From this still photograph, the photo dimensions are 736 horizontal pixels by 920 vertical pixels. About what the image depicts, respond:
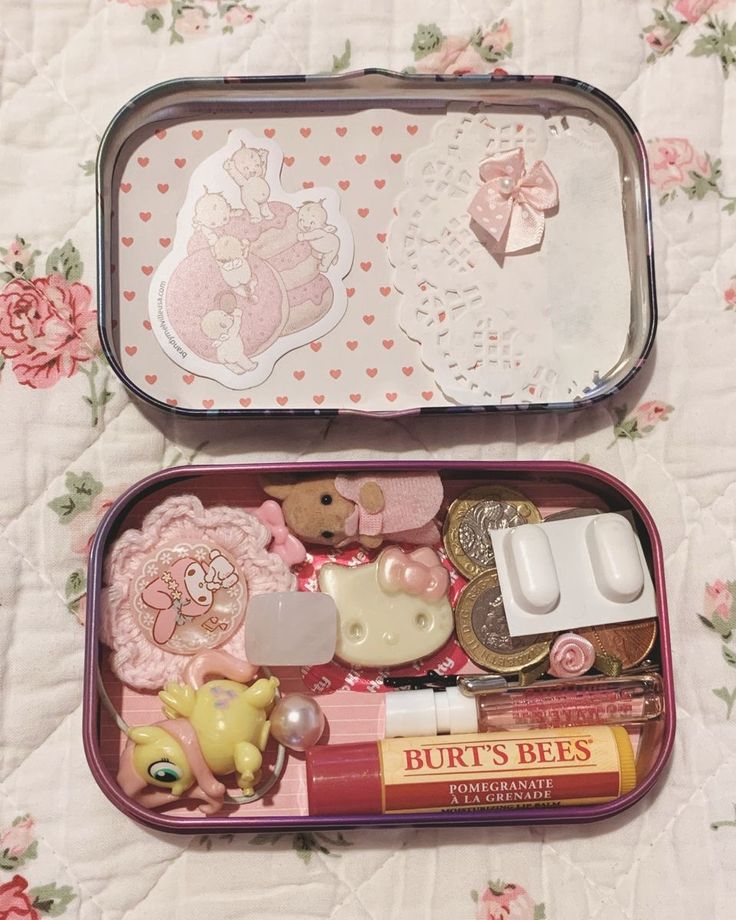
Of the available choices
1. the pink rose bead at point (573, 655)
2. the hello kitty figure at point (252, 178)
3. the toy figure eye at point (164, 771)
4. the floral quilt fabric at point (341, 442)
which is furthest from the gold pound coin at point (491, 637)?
the hello kitty figure at point (252, 178)

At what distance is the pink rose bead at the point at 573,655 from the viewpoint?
2.23 feet

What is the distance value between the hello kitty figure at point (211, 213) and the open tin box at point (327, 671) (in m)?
0.22

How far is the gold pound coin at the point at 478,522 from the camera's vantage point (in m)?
0.71

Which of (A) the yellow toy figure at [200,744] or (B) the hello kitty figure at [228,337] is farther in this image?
(B) the hello kitty figure at [228,337]

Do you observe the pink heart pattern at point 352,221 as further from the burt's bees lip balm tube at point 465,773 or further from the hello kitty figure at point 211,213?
the burt's bees lip balm tube at point 465,773

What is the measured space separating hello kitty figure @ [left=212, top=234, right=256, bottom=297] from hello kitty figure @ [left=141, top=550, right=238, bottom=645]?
238 mm

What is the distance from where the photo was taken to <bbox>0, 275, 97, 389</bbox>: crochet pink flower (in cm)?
72

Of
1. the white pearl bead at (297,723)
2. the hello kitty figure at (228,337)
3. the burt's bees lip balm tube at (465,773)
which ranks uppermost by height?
the hello kitty figure at (228,337)

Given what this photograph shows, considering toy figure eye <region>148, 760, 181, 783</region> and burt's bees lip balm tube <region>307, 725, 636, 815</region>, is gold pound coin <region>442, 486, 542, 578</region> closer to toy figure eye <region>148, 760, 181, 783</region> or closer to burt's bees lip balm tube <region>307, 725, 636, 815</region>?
burt's bees lip balm tube <region>307, 725, 636, 815</region>

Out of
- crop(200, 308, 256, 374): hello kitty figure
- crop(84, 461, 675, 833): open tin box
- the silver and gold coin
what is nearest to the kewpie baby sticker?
crop(200, 308, 256, 374): hello kitty figure

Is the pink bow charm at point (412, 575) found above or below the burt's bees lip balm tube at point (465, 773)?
above

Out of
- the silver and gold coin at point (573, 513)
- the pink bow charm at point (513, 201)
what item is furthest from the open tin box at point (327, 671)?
the pink bow charm at point (513, 201)

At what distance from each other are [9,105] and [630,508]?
663mm

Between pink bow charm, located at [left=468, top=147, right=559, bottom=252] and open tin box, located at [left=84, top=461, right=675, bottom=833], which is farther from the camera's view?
pink bow charm, located at [left=468, top=147, right=559, bottom=252]
